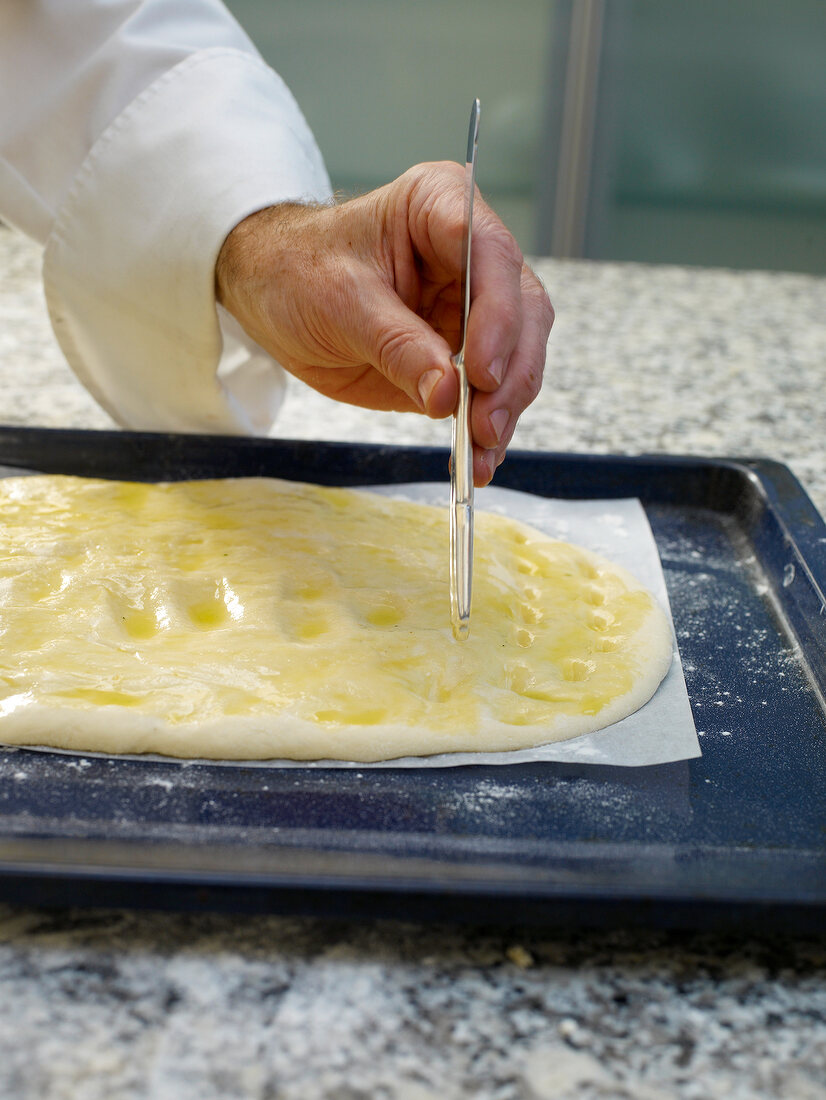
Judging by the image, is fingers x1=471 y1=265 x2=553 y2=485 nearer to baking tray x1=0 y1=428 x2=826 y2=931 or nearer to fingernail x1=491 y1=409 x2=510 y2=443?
fingernail x1=491 y1=409 x2=510 y2=443

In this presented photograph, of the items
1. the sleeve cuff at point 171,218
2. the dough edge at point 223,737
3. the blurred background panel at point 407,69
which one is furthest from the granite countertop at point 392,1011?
the blurred background panel at point 407,69

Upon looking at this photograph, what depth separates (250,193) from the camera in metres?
1.16

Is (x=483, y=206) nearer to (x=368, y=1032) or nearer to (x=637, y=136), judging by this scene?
(x=368, y=1032)

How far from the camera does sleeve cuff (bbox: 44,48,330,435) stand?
118 centimetres

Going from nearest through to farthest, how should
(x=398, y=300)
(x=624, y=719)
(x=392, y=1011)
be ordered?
(x=392, y=1011)
(x=624, y=719)
(x=398, y=300)

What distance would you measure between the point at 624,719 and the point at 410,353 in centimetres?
38

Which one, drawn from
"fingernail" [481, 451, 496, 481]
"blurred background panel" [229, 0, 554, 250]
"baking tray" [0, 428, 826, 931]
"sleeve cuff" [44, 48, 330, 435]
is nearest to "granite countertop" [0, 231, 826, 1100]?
"baking tray" [0, 428, 826, 931]

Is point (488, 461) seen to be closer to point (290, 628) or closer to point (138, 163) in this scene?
point (290, 628)

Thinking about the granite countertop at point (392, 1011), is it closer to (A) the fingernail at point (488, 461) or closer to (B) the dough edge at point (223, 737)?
(B) the dough edge at point (223, 737)

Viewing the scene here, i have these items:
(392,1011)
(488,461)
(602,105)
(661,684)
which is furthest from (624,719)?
(602,105)

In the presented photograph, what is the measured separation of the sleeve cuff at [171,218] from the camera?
118cm

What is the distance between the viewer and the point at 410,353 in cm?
92

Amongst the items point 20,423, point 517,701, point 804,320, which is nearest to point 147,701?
point 517,701

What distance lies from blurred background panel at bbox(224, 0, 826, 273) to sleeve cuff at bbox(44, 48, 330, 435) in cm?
209
